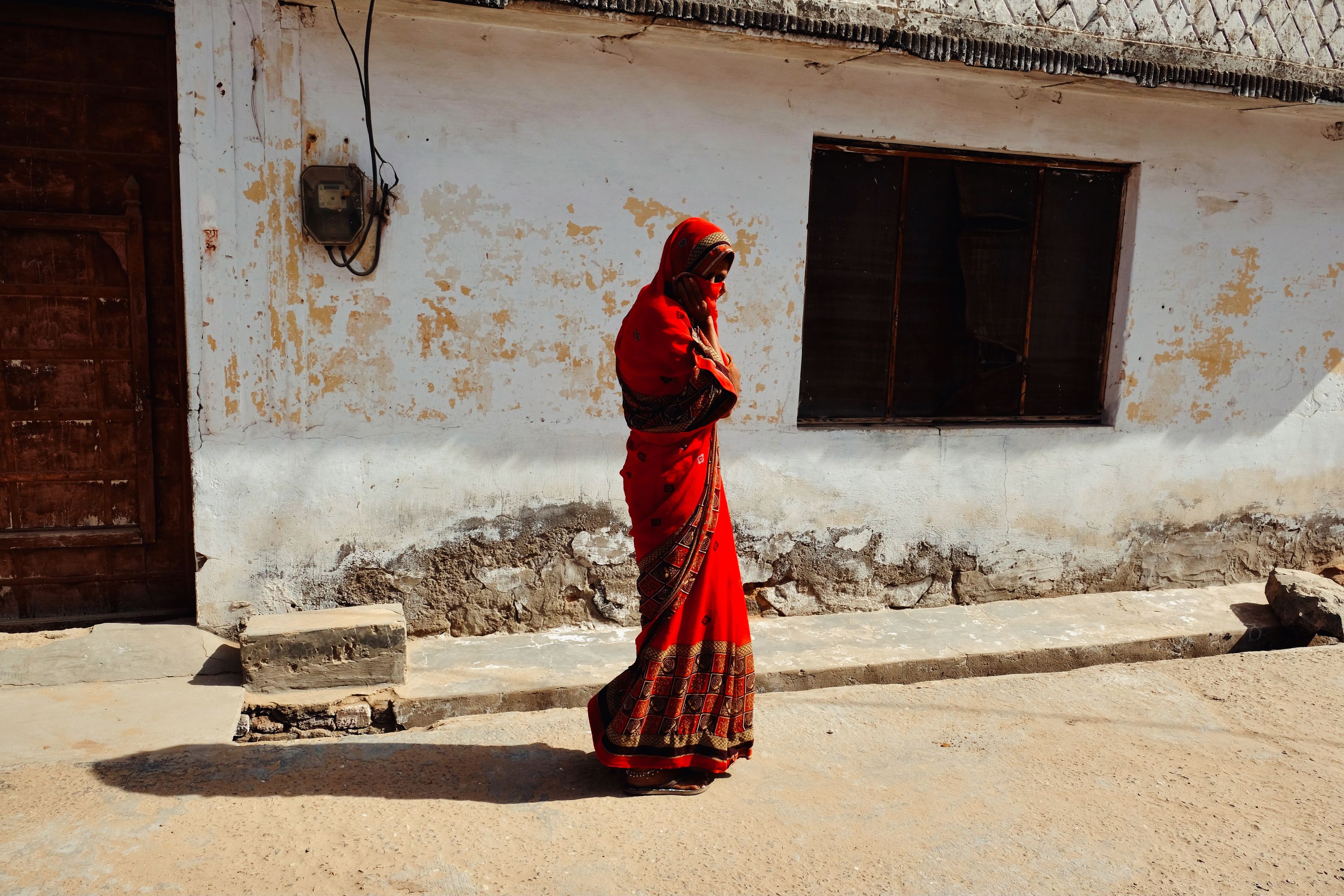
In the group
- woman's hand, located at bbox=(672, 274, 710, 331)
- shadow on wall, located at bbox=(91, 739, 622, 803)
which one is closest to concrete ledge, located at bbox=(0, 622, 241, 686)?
shadow on wall, located at bbox=(91, 739, 622, 803)

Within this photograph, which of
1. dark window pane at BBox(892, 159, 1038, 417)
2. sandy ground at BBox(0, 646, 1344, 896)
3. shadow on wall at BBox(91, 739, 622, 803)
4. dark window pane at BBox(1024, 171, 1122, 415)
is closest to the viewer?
sandy ground at BBox(0, 646, 1344, 896)

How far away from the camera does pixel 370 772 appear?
11.2 feet

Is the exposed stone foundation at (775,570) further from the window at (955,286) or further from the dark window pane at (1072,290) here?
the dark window pane at (1072,290)

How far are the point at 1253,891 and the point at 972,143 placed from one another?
376 centimetres

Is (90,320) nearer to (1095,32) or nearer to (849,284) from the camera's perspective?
(849,284)

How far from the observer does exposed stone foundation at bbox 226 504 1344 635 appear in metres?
4.56

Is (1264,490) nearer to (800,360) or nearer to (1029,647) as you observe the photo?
(1029,647)

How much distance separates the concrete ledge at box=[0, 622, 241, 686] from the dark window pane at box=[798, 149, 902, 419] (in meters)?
3.12

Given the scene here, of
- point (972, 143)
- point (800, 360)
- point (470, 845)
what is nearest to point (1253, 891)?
point (470, 845)

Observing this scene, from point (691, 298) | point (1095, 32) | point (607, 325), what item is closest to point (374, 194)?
point (607, 325)

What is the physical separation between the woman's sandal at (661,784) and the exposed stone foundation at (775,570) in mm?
1553

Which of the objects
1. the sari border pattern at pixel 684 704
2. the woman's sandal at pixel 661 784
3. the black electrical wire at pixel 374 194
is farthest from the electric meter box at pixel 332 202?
the woman's sandal at pixel 661 784

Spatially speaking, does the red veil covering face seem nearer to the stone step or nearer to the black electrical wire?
the stone step

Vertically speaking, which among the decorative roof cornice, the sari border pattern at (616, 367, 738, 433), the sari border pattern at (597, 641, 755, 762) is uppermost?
the decorative roof cornice
